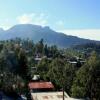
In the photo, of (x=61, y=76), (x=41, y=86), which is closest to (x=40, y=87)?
(x=41, y=86)

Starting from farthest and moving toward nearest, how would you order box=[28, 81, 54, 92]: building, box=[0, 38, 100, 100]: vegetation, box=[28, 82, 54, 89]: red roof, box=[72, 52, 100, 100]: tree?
box=[28, 82, 54, 89]: red roof, box=[28, 81, 54, 92]: building, box=[0, 38, 100, 100]: vegetation, box=[72, 52, 100, 100]: tree

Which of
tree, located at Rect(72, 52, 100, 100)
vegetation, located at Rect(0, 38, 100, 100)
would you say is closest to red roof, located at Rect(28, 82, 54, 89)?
vegetation, located at Rect(0, 38, 100, 100)

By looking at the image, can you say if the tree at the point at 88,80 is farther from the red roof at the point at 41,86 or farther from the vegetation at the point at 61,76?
the red roof at the point at 41,86

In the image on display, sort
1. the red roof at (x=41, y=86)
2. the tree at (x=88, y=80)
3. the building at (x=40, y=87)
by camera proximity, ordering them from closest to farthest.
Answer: the tree at (x=88, y=80), the building at (x=40, y=87), the red roof at (x=41, y=86)

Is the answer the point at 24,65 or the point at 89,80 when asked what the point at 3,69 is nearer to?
the point at 24,65

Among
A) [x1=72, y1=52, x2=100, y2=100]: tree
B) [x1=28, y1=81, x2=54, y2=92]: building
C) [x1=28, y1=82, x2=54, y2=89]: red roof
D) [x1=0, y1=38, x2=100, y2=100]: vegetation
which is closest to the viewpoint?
[x1=72, y1=52, x2=100, y2=100]: tree

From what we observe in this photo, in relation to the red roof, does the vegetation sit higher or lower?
higher

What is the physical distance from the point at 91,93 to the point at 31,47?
8524cm

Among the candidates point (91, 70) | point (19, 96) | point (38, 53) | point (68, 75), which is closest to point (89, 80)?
point (91, 70)

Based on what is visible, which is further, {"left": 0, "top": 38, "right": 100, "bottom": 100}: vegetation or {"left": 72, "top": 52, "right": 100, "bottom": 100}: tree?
{"left": 0, "top": 38, "right": 100, "bottom": 100}: vegetation

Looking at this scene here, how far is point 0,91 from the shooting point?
45.2m

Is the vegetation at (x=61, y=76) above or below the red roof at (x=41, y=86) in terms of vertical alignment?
above

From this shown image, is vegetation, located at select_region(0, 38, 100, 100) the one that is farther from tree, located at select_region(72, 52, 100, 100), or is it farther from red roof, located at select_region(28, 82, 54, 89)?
red roof, located at select_region(28, 82, 54, 89)

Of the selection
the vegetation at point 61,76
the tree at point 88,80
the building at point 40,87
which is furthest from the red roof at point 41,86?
the tree at point 88,80
